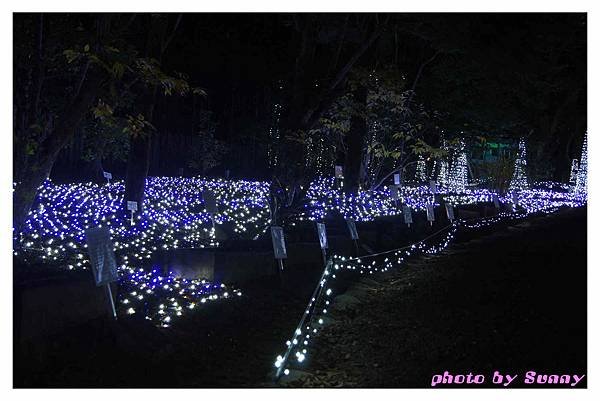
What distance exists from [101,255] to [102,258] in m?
0.04

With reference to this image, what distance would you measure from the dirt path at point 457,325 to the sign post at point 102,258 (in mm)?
2293

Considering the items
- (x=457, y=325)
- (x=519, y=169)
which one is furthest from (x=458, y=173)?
(x=457, y=325)

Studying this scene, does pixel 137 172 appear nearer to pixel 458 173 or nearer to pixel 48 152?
pixel 48 152

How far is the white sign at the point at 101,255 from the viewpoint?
584 centimetres

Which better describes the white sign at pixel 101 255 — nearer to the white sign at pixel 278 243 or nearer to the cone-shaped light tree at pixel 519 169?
the white sign at pixel 278 243

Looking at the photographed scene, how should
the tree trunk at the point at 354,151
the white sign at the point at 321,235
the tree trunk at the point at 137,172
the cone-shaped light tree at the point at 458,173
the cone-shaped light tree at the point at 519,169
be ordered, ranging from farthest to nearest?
the cone-shaped light tree at the point at 458,173, the cone-shaped light tree at the point at 519,169, the tree trunk at the point at 354,151, the tree trunk at the point at 137,172, the white sign at the point at 321,235

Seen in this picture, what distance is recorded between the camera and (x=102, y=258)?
5953 mm

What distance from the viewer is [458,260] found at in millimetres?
11047

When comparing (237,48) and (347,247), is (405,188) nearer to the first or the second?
(237,48)

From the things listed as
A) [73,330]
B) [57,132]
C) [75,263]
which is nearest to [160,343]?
[73,330]

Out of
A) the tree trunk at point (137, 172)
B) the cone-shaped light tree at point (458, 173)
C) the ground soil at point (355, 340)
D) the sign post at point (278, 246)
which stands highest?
the cone-shaped light tree at point (458, 173)

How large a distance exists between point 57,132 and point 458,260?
7659 millimetres

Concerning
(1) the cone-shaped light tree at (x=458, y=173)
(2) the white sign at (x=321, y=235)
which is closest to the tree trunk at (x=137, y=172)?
(2) the white sign at (x=321, y=235)

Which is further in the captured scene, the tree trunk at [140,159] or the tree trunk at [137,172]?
the tree trunk at [137,172]
